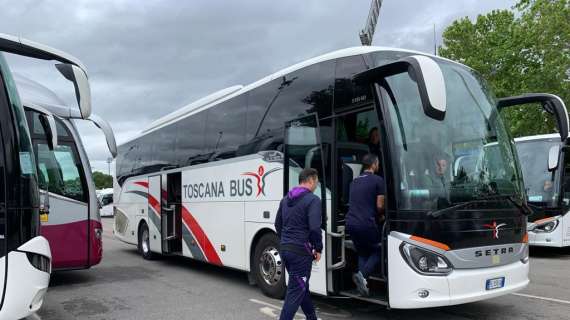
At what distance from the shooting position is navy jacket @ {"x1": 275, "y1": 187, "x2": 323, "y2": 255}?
545 cm

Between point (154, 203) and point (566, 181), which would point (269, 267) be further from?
point (566, 181)

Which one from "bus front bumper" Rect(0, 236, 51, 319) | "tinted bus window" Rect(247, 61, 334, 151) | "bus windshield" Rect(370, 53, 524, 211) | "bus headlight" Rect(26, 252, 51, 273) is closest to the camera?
"bus front bumper" Rect(0, 236, 51, 319)

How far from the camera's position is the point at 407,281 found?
5.50 metres

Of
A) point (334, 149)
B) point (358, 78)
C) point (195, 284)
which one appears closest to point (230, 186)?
point (195, 284)

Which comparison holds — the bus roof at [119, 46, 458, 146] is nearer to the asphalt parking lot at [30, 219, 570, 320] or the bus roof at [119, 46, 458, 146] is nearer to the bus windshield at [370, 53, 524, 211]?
the bus windshield at [370, 53, 524, 211]

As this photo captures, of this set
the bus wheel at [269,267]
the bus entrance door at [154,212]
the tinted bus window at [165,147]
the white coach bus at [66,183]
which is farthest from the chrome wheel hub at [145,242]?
the bus wheel at [269,267]

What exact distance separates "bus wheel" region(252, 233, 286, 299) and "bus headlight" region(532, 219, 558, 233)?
753cm

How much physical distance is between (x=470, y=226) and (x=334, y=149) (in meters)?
1.92

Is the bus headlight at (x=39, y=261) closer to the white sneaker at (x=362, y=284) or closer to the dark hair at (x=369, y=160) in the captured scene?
the white sneaker at (x=362, y=284)

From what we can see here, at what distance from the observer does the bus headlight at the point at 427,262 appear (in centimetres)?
549

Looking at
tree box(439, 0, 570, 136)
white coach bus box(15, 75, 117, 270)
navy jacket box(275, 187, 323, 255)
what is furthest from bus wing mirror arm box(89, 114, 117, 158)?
tree box(439, 0, 570, 136)

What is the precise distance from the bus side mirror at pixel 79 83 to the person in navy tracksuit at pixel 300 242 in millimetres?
2383

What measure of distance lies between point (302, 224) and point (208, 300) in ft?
10.4

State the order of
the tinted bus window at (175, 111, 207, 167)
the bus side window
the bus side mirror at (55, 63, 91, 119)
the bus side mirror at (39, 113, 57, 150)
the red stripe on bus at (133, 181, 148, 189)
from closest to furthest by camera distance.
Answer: the bus side mirror at (55, 63, 91, 119) → the bus side mirror at (39, 113, 57, 150) → the tinted bus window at (175, 111, 207, 167) → the bus side window → the red stripe on bus at (133, 181, 148, 189)
